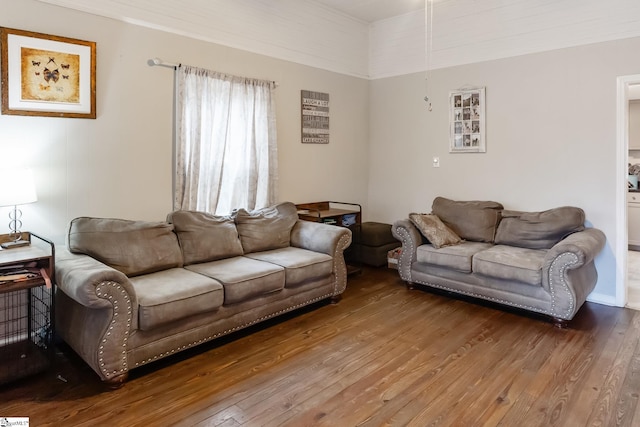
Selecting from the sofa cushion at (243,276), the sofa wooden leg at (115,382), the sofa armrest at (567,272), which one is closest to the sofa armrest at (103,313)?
the sofa wooden leg at (115,382)

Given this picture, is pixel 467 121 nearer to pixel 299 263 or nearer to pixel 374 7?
pixel 374 7

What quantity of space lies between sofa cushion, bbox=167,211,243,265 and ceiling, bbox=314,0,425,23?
9.37 feet

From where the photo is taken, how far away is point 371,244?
16.8 ft

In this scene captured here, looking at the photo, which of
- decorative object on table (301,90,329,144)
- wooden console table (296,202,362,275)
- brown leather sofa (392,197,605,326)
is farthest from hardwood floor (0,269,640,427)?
decorative object on table (301,90,329,144)

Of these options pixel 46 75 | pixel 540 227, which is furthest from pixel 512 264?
pixel 46 75

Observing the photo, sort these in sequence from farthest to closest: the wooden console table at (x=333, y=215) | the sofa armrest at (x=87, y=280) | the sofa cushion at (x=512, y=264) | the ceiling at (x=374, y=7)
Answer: the ceiling at (x=374, y=7), the wooden console table at (x=333, y=215), the sofa cushion at (x=512, y=264), the sofa armrest at (x=87, y=280)

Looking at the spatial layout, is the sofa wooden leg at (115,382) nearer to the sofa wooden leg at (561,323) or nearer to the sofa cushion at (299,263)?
the sofa cushion at (299,263)

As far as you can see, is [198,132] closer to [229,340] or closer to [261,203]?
[261,203]

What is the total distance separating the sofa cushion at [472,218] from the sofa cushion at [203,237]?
89.3 inches

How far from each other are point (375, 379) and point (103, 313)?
165cm

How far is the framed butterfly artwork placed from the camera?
283 cm

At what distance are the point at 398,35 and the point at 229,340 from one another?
4141 millimetres

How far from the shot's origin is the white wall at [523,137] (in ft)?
12.7

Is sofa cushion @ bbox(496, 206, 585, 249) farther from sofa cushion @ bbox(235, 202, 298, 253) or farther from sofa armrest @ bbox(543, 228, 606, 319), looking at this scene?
sofa cushion @ bbox(235, 202, 298, 253)
